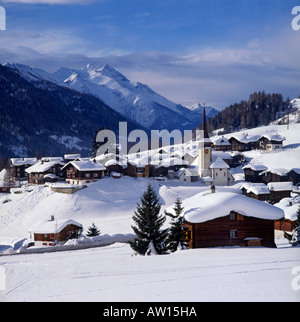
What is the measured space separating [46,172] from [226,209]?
153 feet

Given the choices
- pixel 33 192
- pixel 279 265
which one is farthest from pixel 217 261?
pixel 33 192

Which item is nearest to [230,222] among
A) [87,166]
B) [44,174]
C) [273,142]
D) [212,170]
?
[87,166]

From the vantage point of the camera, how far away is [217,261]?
51.9 ft

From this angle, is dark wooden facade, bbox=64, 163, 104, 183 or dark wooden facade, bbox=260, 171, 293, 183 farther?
dark wooden facade, bbox=260, 171, 293, 183

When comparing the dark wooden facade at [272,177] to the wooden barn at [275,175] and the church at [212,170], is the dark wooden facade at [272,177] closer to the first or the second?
the wooden barn at [275,175]

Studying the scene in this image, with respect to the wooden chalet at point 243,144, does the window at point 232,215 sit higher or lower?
lower

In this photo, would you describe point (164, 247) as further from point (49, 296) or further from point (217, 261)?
point (49, 296)

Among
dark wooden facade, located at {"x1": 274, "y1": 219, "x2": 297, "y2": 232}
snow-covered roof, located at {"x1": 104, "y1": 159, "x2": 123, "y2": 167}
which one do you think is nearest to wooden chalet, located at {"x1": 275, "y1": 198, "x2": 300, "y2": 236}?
dark wooden facade, located at {"x1": 274, "y1": 219, "x2": 297, "y2": 232}

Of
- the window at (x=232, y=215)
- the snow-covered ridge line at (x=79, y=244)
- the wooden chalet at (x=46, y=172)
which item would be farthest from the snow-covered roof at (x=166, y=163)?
the window at (x=232, y=215)

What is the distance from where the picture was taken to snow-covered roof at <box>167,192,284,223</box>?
22.2 m

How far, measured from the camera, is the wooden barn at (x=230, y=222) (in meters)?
22.3

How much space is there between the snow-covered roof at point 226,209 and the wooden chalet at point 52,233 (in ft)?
49.9

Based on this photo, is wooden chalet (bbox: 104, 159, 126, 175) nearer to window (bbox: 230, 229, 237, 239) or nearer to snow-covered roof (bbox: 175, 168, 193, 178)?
snow-covered roof (bbox: 175, 168, 193, 178)
